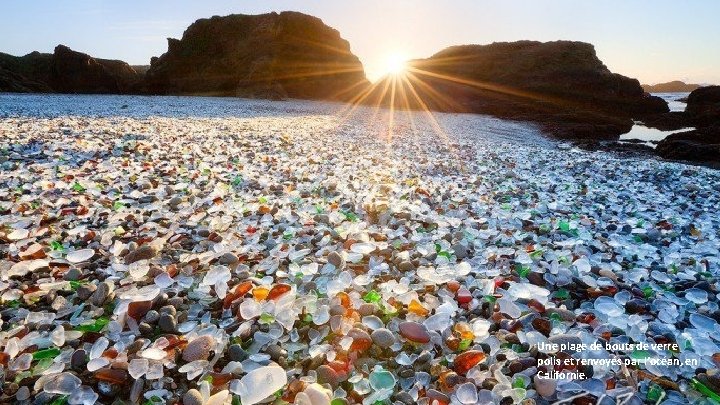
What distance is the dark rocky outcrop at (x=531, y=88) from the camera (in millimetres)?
30469

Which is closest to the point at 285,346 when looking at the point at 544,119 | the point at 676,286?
the point at 676,286

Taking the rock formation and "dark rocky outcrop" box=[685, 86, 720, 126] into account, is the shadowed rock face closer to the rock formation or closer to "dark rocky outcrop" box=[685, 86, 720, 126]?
the rock formation

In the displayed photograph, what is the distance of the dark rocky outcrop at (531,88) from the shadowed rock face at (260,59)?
554cm

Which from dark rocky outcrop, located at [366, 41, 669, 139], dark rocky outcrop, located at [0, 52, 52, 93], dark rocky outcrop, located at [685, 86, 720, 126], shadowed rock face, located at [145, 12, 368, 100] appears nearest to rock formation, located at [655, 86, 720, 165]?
dark rocky outcrop, located at [685, 86, 720, 126]

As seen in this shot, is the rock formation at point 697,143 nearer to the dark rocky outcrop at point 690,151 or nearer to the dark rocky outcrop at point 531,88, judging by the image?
the dark rocky outcrop at point 690,151

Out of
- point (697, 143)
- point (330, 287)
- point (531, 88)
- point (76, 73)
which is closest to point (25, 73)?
point (76, 73)

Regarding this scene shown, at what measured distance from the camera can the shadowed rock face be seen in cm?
3809

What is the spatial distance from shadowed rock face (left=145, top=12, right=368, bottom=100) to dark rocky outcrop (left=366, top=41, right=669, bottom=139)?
554 centimetres

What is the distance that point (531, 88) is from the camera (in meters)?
40.8

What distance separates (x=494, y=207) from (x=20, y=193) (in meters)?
6.17

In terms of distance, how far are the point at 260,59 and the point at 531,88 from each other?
28390mm

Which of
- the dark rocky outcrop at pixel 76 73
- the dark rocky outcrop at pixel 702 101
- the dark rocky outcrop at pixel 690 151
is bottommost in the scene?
the dark rocky outcrop at pixel 690 151

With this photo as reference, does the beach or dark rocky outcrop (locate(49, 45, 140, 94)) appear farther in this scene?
dark rocky outcrop (locate(49, 45, 140, 94))

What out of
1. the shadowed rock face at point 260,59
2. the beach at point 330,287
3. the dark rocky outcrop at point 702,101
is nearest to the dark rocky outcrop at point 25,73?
the shadowed rock face at point 260,59
